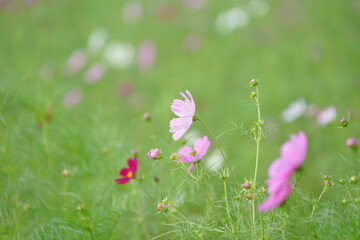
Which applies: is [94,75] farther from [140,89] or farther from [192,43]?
[192,43]

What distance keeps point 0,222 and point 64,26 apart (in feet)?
9.81

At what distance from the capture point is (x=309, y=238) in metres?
0.81

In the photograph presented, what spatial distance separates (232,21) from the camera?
3.19m

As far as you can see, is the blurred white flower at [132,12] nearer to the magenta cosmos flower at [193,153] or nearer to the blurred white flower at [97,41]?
the blurred white flower at [97,41]

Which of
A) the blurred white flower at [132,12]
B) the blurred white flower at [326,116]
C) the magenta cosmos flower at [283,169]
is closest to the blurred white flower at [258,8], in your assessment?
the blurred white flower at [132,12]

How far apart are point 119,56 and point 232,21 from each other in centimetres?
99

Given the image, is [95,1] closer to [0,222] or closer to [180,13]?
[180,13]

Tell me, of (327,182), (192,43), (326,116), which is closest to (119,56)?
(192,43)

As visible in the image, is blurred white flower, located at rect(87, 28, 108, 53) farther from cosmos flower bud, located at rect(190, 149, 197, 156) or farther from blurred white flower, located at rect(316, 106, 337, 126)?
cosmos flower bud, located at rect(190, 149, 197, 156)

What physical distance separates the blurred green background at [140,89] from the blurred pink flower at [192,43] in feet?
0.04

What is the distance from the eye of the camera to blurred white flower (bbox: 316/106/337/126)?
1.72 meters

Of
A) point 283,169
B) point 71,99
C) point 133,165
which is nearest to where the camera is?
point 283,169

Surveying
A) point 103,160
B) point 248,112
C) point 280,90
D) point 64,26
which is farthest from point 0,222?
point 64,26

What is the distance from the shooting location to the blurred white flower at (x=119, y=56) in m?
3.18
